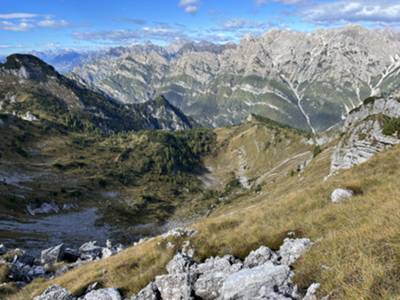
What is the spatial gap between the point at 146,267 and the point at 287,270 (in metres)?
8.44

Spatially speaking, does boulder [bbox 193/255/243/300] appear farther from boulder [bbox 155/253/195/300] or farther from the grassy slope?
the grassy slope

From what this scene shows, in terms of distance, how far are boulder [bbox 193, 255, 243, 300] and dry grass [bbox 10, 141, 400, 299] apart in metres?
1.51

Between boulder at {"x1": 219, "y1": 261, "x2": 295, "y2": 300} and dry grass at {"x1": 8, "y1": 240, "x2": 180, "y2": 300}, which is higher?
boulder at {"x1": 219, "y1": 261, "x2": 295, "y2": 300}

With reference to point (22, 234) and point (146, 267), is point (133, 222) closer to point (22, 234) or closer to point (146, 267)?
point (22, 234)

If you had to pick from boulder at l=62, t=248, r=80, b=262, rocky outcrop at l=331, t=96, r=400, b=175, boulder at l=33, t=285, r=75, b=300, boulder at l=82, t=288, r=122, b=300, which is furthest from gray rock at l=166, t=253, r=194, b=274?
rocky outcrop at l=331, t=96, r=400, b=175

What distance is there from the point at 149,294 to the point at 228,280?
137 inches

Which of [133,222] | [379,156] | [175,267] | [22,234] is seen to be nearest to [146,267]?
[175,267]

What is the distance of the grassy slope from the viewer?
10.1 meters

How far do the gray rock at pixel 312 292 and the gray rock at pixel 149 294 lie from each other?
6.32 metres

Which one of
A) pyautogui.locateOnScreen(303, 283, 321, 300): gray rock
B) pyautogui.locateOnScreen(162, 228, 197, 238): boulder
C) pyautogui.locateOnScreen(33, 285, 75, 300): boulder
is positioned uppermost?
pyautogui.locateOnScreen(303, 283, 321, 300): gray rock

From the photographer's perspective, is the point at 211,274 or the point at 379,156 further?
the point at 379,156

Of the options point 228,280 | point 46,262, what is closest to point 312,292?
point 228,280

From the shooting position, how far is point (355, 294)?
360 inches

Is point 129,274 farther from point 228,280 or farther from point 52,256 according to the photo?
point 52,256
